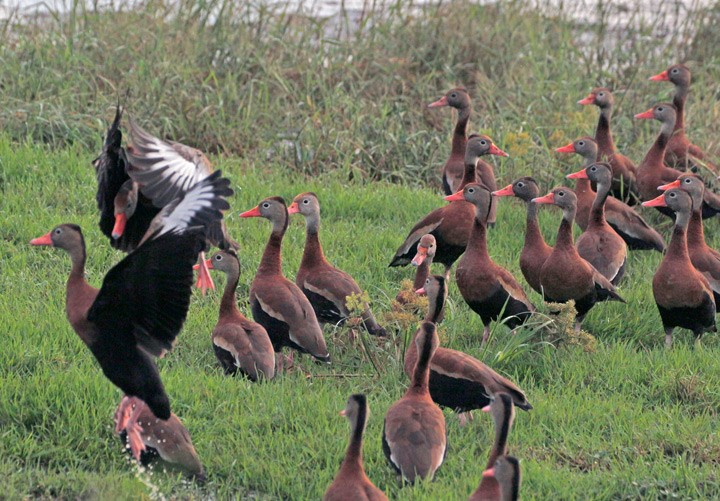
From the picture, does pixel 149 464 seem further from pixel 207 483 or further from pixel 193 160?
pixel 193 160

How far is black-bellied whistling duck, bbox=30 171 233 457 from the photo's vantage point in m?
4.51

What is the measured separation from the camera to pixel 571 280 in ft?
22.0

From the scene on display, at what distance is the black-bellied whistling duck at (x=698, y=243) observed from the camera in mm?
6980

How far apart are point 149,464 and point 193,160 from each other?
7.41 feet

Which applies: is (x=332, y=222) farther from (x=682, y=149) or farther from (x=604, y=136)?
(x=682, y=149)

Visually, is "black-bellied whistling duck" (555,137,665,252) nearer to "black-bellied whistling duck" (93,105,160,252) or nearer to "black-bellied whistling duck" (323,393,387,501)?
"black-bellied whistling duck" (93,105,160,252)

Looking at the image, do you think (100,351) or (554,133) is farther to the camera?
(554,133)

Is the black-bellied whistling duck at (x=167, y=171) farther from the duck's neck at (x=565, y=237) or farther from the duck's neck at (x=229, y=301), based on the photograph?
the duck's neck at (x=565, y=237)

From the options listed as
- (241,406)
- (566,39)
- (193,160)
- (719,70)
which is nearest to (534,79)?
(566,39)

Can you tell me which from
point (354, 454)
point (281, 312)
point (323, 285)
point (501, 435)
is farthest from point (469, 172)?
point (354, 454)

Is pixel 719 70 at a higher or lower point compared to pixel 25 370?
higher

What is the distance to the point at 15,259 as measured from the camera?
7125 mm

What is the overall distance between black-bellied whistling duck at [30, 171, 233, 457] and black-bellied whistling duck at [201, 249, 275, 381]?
0.89 meters

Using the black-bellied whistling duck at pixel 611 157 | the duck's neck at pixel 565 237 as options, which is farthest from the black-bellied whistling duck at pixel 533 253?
the black-bellied whistling duck at pixel 611 157
